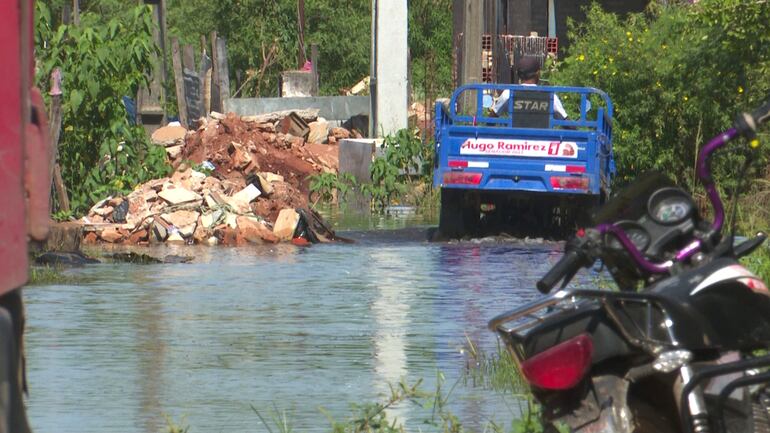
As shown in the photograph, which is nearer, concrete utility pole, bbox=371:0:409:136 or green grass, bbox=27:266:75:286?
green grass, bbox=27:266:75:286

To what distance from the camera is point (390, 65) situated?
94.1 ft

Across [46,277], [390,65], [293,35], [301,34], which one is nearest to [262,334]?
[46,277]

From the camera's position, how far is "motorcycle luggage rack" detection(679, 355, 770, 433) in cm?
480

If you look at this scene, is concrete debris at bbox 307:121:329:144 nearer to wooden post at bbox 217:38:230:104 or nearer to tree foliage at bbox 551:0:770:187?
wooden post at bbox 217:38:230:104

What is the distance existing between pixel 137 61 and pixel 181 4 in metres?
36.4

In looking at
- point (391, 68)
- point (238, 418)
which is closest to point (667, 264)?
point (238, 418)

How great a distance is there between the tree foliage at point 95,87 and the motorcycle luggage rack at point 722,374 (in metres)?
14.6

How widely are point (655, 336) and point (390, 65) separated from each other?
944 inches

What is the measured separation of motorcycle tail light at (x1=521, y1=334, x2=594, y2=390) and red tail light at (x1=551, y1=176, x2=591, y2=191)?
528 inches

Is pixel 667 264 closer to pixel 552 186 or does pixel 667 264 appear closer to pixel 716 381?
pixel 716 381

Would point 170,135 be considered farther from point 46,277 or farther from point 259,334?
point 259,334

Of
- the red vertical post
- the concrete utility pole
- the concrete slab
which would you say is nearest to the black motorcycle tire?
the red vertical post

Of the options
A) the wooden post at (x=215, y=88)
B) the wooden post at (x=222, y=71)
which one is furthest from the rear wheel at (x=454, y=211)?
the wooden post at (x=215, y=88)

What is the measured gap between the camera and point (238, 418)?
8312 mm
